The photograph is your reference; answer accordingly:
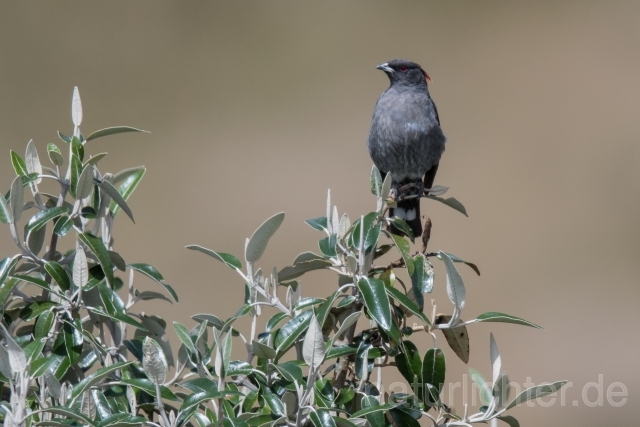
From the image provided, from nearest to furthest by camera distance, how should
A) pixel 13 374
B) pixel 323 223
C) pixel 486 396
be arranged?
pixel 13 374, pixel 486 396, pixel 323 223

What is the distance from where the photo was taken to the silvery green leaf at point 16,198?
1.82 meters

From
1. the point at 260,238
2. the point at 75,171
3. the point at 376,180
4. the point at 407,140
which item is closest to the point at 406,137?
the point at 407,140

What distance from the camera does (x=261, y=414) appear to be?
167 centimetres

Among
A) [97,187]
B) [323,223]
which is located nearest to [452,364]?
[323,223]

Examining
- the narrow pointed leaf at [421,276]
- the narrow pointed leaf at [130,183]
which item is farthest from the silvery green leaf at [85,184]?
the narrow pointed leaf at [421,276]

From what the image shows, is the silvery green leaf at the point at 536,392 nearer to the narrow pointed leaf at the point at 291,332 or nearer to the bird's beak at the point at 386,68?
the narrow pointed leaf at the point at 291,332

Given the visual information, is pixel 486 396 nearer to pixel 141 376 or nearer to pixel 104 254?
pixel 141 376

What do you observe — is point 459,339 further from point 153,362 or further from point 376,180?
point 153,362

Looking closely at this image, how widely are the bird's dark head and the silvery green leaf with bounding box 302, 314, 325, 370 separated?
337cm

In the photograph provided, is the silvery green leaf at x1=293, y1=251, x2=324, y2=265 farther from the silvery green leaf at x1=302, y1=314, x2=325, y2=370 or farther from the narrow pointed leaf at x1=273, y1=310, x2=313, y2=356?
the silvery green leaf at x1=302, y1=314, x2=325, y2=370

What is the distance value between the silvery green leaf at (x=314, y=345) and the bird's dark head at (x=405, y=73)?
11.1 feet

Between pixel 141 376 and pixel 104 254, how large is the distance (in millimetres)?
371

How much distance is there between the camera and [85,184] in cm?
189

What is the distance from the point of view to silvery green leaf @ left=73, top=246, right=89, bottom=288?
1839 mm
